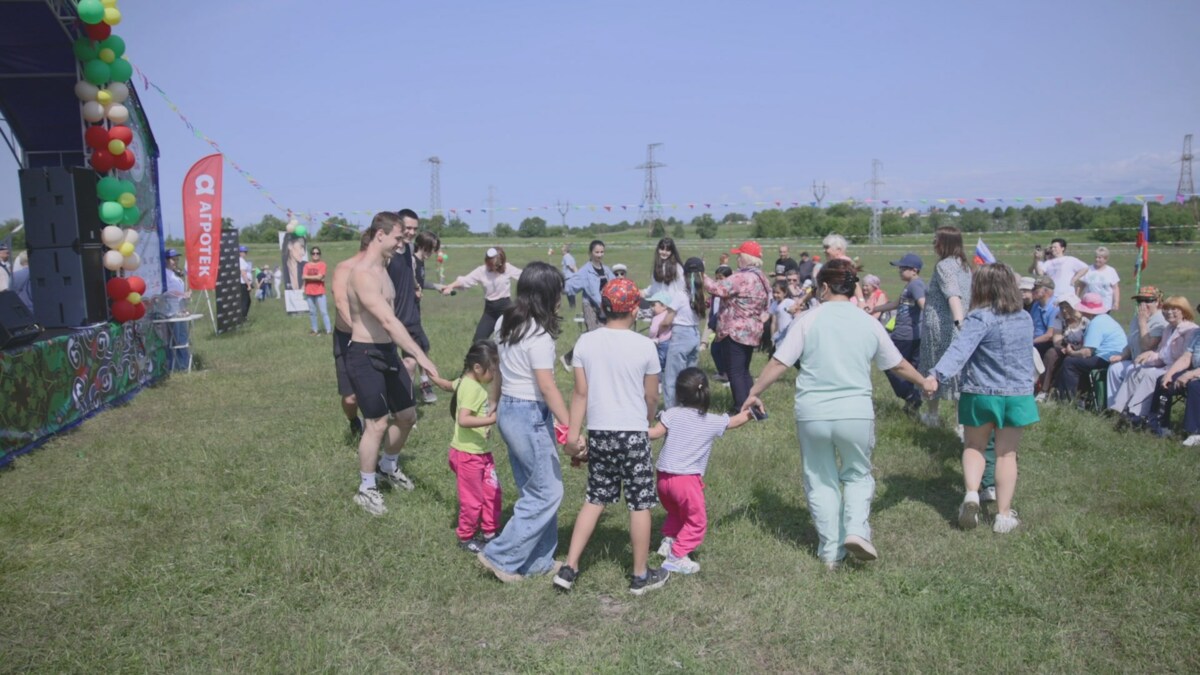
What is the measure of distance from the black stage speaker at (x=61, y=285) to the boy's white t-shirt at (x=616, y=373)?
23.4 feet

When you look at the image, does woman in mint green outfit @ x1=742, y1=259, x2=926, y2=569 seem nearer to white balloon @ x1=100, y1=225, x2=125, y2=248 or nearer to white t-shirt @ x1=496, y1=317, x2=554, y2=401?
white t-shirt @ x1=496, y1=317, x2=554, y2=401

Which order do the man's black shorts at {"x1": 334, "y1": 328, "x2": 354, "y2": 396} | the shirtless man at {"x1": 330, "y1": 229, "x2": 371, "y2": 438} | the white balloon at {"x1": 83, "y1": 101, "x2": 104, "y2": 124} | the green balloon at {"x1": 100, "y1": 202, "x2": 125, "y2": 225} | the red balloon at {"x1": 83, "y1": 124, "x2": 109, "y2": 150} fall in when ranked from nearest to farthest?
the shirtless man at {"x1": 330, "y1": 229, "x2": 371, "y2": 438}
the man's black shorts at {"x1": 334, "y1": 328, "x2": 354, "y2": 396}
the white balloon at {"x1": 83, "y1": 101, "x2": 104, "y2": 124}
the red balloon at {"x1": 83, "y1": 124, "x2": 109, "y2": 150}
the green balloon at {"x1": 100, "y1": 202, "x2": 125, "y2": 225}

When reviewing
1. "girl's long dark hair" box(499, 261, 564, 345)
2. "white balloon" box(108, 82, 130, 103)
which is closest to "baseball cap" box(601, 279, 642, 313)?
"girl's long dark hair" box(499, 261, 564, 345)

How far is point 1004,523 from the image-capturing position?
5.14m

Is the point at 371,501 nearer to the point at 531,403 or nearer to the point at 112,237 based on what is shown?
the point at 531,403

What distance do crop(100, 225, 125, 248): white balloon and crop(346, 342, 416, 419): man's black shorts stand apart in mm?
5189

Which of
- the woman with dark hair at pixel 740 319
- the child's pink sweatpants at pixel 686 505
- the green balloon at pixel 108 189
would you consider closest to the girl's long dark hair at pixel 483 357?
the child's pink sweatpants at pixel 686 505

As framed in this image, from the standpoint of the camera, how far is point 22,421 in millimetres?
6887

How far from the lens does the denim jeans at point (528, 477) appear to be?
4.26m

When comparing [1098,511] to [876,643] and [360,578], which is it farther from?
[360,578]

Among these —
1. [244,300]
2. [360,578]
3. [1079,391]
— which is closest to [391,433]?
[360,578]

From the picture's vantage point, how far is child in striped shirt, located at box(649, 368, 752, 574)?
4.51 m

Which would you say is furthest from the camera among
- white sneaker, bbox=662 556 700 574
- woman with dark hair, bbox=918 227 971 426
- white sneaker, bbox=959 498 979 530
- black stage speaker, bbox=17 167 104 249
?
black stage speaker, bbox=17 167 104 249

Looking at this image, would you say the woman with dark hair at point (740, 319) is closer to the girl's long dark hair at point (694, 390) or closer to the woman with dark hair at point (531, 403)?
the girl's long dark hair at point (694, 390)
